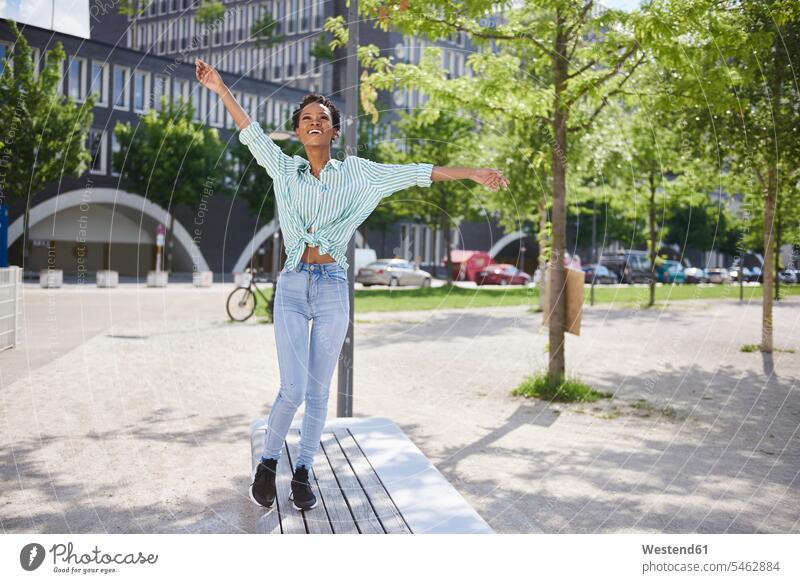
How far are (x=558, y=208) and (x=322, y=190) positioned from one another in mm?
5293

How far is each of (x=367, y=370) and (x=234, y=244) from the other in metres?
36.5

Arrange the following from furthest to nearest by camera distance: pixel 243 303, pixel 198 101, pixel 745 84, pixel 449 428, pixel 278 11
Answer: pixel 198 101 < pixel 278 11 < pixel 243 303 < pixel 745 84 < pixel 449 428

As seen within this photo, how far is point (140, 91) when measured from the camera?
3988 centimetres

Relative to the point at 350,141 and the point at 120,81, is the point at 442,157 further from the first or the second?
the point at 350,141

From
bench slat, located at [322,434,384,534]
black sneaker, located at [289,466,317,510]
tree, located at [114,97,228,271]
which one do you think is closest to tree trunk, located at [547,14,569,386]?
bench slat, located at [322,434,384,534]

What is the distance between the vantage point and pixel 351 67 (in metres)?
6.29

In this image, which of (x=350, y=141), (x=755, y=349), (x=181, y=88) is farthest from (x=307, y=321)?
(x=181, y=88)

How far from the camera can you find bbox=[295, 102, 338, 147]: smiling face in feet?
13.2

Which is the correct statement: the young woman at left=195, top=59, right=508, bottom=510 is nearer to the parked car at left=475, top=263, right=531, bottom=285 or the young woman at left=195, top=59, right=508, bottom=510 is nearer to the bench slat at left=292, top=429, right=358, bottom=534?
the bench slat at left=292, top=429, right=358, bottom=534

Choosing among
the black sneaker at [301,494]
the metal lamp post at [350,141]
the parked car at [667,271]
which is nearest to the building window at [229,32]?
the parked car at [667,271]

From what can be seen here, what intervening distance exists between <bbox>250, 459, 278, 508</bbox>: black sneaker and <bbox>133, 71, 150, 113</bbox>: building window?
122 ft
